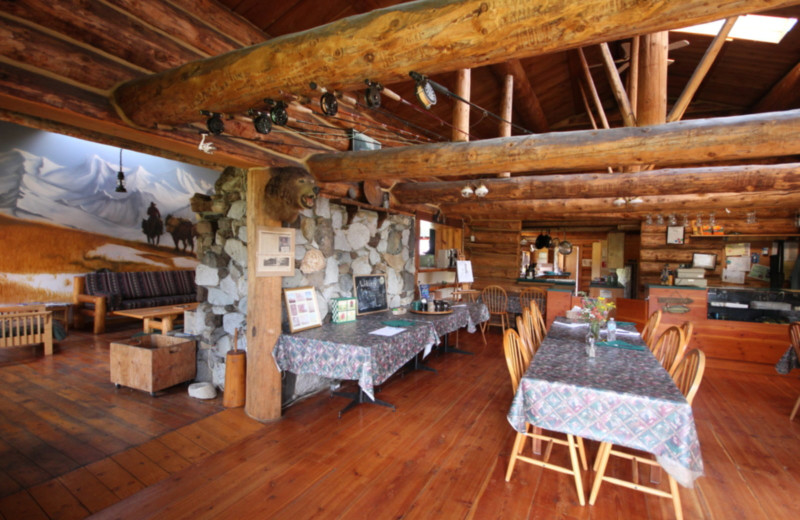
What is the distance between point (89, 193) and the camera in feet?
23.3

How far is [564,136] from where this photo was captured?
299 cm

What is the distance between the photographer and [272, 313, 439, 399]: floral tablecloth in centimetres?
295

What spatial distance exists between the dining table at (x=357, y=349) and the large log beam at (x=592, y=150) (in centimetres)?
142

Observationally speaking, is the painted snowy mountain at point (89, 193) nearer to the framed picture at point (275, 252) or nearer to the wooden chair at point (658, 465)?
the framed picture at point (275, 252)

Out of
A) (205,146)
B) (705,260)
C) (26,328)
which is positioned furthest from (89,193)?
(705,260)

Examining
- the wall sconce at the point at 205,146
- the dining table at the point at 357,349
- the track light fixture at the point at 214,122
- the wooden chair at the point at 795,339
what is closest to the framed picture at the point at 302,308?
the dining table at the point at 357,349

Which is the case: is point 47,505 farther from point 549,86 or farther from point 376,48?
point 549,86

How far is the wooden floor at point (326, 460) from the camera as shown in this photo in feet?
7.22

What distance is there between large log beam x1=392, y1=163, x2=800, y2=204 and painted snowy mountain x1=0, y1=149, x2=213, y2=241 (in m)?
5.85

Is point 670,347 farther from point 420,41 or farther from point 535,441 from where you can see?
point 420,41

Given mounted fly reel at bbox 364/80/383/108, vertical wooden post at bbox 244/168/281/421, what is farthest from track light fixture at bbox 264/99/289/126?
vertical wooden post at bbox 244/168/281/421

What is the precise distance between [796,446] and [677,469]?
2034 millimetres

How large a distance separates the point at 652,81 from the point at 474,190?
2.01 meters

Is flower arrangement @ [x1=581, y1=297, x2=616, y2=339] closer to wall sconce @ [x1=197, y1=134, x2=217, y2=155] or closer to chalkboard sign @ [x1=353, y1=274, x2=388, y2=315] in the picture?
chalkboard sign @ [x1=353, y1=274, x2=388, y2=315]
